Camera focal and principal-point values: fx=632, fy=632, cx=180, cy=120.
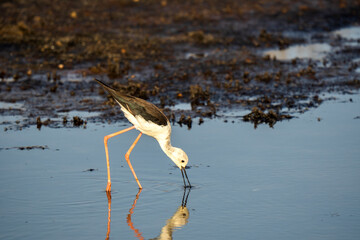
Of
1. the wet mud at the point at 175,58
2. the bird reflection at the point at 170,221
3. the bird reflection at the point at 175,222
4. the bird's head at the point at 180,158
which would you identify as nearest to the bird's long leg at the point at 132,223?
the bird reflection at the point at 170,221

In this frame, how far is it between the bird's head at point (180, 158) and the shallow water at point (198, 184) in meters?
0.18

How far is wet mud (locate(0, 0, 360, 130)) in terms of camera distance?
10.9 meters

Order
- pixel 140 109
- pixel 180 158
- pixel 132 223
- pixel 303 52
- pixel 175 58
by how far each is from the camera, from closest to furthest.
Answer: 1. pixel 132 223
2. pixel 180 158
3. pixel 140 109
4. pixel 175 58
5. pixel 303 52

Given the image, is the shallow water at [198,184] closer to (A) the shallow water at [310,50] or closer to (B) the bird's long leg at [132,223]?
(B) the bird's long leg at [132,223]

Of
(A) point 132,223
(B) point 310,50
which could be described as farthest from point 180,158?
(B) point 310,50

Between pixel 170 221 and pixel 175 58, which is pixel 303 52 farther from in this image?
pixel 170 221

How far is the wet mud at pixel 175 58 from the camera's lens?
10.9m

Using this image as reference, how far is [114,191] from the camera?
23.4ft

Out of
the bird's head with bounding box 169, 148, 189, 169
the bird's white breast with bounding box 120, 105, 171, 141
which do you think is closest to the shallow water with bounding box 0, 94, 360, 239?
the bird's head with bounding box 169, 148, 189, 169

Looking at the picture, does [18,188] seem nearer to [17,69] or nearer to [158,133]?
[158,133]

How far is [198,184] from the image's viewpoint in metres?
7.22

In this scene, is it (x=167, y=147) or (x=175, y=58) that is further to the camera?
(x=175, y=58)

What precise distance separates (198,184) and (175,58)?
7.35 meters

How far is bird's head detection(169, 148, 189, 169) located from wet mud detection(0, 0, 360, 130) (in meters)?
2.26
